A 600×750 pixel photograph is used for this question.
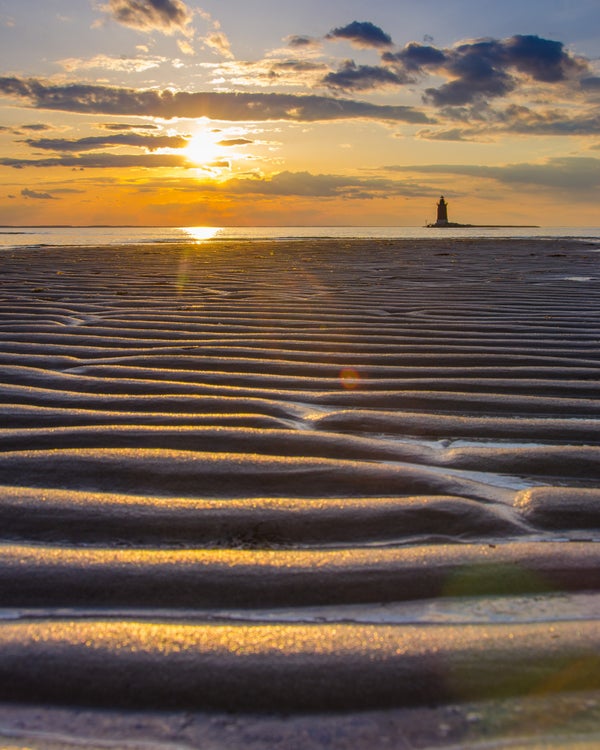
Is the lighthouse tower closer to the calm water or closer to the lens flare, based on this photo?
the calm water

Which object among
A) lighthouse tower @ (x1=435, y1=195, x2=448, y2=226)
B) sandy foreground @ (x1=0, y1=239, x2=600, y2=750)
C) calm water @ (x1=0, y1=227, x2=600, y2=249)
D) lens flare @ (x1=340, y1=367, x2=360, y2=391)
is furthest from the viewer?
lighthouse tower @ (x1=435, y1=195, x2=448, y2=226)

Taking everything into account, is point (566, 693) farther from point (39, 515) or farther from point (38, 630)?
point (39, 515)

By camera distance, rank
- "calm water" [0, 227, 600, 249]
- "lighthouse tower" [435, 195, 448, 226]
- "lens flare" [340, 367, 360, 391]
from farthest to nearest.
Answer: "lighthouse tower" [435, 195, 448, 226] → "calm water" [0, 227, 600, 249] → "lens flare" [340, 367, 360, 391]

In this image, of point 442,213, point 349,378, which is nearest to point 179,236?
point 349,378

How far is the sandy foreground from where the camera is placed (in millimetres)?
816

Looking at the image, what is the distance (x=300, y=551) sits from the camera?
3.84 ft

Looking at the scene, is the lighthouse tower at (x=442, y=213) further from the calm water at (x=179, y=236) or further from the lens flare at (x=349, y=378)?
the lens flare at (x=349, y=378)

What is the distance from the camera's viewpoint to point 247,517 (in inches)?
51.1

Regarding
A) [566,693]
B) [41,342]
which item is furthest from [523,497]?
[41,342]

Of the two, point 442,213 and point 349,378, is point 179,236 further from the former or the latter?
point 442,213

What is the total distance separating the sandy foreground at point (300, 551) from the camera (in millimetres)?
816

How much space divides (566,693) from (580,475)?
826 millimetres

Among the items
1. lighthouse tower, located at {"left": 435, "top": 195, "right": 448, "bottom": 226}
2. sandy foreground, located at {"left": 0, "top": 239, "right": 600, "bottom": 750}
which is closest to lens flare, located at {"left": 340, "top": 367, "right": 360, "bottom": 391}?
sandy foreground, located at {"left": 0, "top": 239, "right": 600, "bottom": 750}

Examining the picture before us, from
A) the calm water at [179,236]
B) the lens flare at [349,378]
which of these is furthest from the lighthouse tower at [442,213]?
the lens flare at [349,378]
